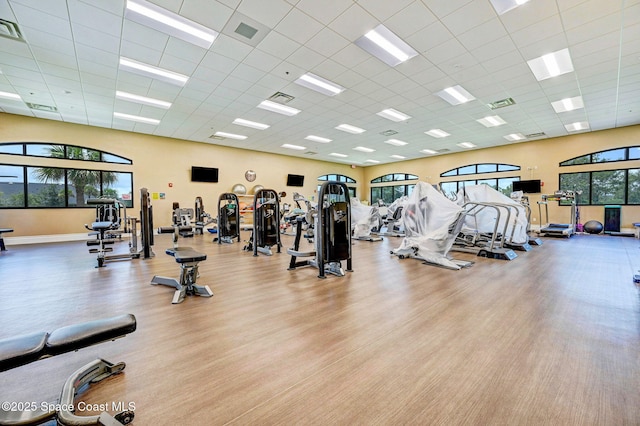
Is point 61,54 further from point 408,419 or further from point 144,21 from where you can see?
point 408,419

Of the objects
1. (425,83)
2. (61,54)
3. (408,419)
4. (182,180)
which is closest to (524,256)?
(425,83)

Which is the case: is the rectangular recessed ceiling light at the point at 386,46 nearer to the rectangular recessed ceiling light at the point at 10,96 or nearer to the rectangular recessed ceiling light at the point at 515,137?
the rectangular recessed ceiling light at the point at 515,137

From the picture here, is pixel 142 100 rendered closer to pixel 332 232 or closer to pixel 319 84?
pixel 319 84

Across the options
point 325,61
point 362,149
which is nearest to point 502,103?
point 325,61

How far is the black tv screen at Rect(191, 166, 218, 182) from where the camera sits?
11039 mm

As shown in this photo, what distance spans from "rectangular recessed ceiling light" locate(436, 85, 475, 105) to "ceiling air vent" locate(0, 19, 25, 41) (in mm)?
7936

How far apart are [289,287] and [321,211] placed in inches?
48.2

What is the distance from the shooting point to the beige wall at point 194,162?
8.06 meters

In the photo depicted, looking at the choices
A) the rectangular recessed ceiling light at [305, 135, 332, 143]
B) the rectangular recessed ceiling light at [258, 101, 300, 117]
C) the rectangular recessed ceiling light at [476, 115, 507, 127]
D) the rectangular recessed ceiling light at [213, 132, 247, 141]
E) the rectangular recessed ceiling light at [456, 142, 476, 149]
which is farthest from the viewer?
the rectangular recessed ceiling light at [456, 142, 476, 149]

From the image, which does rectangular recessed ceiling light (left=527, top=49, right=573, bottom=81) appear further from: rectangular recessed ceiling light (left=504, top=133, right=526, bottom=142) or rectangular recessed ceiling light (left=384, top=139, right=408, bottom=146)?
rectangular recessed ceiling light (left=384, top=139, right=408, bottom=146)

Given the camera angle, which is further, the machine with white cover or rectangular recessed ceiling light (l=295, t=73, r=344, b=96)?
rectangular recessed ceiling light (l=295, t=73, r=344, b=96)

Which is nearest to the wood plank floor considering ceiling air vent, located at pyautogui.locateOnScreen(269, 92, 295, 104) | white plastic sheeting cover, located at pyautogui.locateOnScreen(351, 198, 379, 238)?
white plastic sheeting cover, located at pyautogui.locateOnScreen(351, 198, 379, 238)

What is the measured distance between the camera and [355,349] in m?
1.93

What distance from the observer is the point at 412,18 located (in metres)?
3.88
